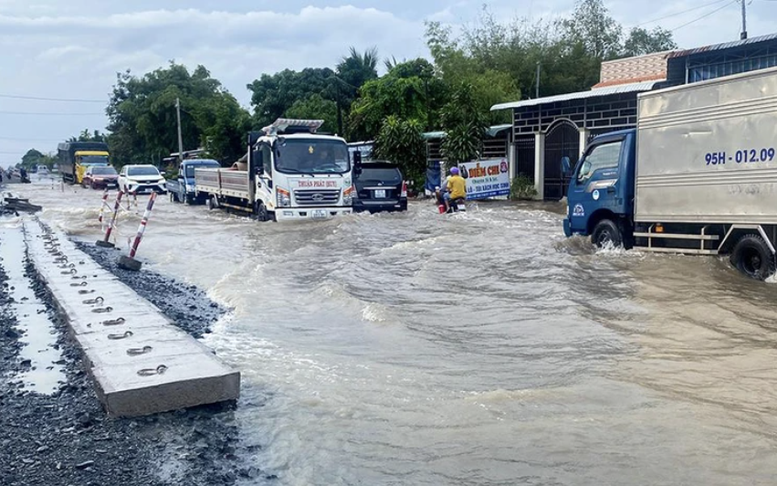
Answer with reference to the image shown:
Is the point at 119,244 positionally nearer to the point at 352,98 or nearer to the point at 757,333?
the point at 757,333

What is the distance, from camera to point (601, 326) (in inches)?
287

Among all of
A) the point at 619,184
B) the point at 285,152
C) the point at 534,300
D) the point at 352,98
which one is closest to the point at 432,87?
the point at 352,98

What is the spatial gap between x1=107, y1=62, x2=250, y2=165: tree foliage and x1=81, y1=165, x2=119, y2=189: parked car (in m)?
6.70

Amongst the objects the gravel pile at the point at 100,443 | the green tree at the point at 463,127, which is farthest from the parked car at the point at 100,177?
the gravel pile at the point at 100,443

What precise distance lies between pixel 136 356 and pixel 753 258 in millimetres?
7418

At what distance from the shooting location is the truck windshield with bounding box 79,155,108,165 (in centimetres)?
4681

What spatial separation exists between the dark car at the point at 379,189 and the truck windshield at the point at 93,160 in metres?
32.7

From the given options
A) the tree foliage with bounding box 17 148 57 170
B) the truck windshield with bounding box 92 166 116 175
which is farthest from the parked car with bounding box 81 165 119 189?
the tree foliage with bounding box 17 148 57 170

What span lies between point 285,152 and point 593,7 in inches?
1440

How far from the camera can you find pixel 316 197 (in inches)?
683

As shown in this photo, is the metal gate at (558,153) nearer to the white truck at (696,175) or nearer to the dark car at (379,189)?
the dark car at (379,189)

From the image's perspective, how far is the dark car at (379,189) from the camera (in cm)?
1908

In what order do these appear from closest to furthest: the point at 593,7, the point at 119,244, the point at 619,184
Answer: the point at 619,184
the point at 119,244
the point at 593,7

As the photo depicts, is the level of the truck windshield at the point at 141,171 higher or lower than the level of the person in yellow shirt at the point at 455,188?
higher
